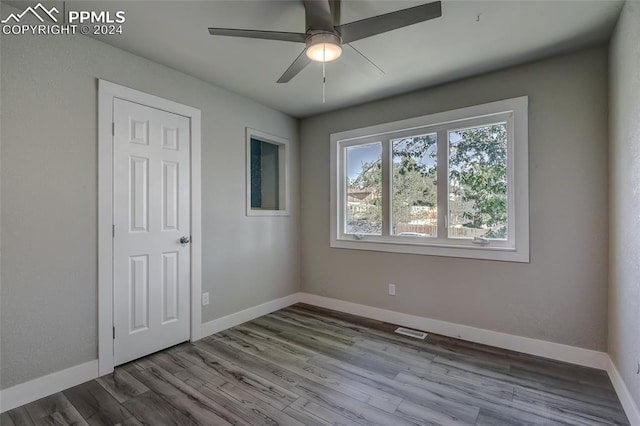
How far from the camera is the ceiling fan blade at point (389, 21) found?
1.49 metres

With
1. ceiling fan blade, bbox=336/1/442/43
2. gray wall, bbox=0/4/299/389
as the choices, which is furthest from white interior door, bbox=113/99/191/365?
ceiling fan blade, bbox=336/1/442/43

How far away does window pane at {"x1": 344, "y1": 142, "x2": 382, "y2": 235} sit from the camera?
3.67 meters

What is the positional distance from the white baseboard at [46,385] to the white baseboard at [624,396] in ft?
11.5

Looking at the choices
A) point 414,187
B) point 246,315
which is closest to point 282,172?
point 414,187

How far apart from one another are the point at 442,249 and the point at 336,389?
172cm

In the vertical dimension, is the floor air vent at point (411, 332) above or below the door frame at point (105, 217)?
below

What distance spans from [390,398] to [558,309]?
5.44ft

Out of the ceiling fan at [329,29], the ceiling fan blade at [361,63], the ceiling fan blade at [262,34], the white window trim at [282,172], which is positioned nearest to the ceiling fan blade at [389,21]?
the ceiling fan at [329,29]

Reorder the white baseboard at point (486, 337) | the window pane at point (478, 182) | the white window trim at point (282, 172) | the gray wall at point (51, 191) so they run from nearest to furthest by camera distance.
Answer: the gray wall at point (51, 191) → the white baseboard at point (486, 337) → the window pane at point (478, 182) → the white window trim at point (282, 172)

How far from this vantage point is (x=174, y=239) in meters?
2.82

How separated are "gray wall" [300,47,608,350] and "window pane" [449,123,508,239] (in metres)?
0.25

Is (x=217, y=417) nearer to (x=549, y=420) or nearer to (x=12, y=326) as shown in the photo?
(x=12, y=326)

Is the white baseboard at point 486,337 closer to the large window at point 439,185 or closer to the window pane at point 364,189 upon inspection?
the large window at point 439,185

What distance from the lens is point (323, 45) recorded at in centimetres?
181
